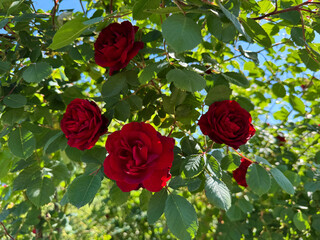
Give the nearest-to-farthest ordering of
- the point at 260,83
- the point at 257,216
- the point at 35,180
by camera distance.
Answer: the point at 35,180 < the point at 260,83 < the point at 257,216

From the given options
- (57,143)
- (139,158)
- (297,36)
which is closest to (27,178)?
(57,143)

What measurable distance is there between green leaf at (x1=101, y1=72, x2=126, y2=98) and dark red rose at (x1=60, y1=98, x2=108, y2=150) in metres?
0.05

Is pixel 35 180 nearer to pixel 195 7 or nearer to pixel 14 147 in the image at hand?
pixel 14 147

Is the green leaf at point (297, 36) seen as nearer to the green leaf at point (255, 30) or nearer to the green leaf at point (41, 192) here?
the green leaf at point (255, 30)

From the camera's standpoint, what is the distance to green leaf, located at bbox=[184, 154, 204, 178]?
686 millimetres

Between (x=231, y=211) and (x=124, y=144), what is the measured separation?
1.06 metres

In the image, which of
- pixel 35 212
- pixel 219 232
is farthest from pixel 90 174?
pixel 219 232

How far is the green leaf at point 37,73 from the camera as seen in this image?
781 millimetres

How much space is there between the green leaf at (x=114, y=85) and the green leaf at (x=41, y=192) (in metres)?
0.45

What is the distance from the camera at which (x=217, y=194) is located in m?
0.69

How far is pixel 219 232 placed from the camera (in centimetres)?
199

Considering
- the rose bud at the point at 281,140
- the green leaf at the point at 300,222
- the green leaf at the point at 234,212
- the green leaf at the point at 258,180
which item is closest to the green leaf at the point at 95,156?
the green leaf at the point at 258,180

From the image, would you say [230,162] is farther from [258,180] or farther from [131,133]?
[131,133]

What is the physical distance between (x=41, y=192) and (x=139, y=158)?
523 mm
